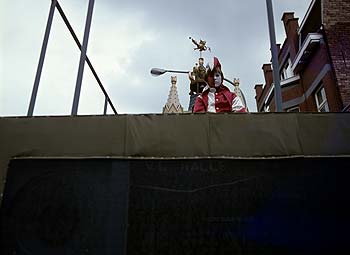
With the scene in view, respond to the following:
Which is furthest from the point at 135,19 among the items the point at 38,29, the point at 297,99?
the point at 297,99

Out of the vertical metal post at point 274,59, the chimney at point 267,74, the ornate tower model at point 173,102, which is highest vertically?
the chimney at point 267,74

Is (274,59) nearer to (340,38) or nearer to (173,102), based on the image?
(340,38)

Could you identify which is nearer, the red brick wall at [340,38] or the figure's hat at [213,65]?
the figure's hat at [213,65]

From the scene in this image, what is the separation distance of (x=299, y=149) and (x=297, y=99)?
9339 mm

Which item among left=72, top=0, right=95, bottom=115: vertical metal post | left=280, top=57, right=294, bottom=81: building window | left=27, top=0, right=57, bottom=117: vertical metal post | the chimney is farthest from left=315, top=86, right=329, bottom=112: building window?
left=27, top=0, right=57, bottom=117: vertical metal post

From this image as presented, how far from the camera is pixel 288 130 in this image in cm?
244

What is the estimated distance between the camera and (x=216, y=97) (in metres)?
4.12

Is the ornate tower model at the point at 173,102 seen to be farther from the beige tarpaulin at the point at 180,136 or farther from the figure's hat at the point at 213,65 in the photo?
the beige tarpaulin at the point at 180,136
